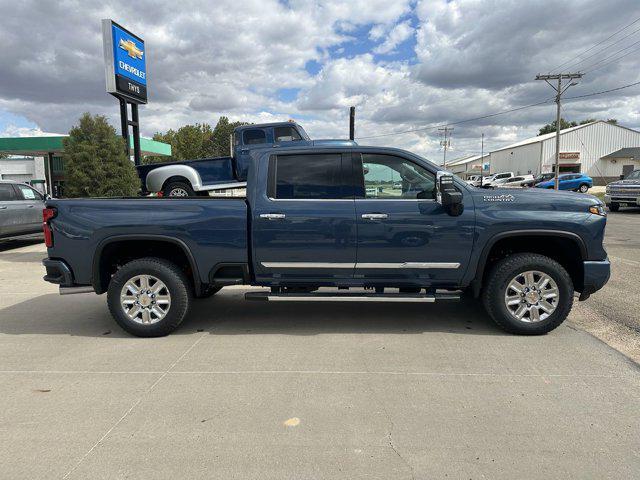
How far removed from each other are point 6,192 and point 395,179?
10892 mm

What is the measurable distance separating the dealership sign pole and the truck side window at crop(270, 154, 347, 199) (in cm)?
1002

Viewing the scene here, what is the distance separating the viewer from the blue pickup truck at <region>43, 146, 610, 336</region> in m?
4.61

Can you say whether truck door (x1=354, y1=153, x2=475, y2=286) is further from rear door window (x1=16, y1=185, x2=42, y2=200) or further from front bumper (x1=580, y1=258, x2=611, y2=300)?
rear door window (x1=16, y1=185, x2=42, y2=200)

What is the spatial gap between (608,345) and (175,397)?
4088 mm

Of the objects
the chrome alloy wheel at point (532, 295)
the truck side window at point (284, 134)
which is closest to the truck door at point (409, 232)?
the chrome alloy wheel at point (532, 295)

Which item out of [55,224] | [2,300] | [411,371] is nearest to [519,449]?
[411,371]

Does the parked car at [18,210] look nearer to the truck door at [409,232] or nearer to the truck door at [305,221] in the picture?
the truck door at [305,221]

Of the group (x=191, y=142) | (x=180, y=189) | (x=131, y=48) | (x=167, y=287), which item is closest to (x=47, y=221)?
(x=167, y=287)

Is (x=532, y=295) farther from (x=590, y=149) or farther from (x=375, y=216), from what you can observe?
(x=590, y=149)

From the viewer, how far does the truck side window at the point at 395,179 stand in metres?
4.74

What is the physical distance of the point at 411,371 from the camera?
3904 millimetres

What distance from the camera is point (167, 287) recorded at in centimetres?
476

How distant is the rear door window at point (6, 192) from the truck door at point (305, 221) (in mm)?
9626

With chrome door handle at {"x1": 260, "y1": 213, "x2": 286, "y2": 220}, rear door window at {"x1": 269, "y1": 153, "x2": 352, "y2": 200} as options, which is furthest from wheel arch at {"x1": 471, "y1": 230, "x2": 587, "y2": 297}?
chrome door handle at {"x1": 260, "y1": 213, "x2": 286, "y2": 220}
